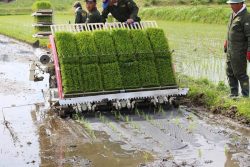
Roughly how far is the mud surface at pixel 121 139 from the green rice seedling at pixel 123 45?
91 cm

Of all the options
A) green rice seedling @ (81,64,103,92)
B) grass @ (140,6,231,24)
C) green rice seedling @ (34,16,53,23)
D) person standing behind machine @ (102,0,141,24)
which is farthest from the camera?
grass @ (140,6,231,24)

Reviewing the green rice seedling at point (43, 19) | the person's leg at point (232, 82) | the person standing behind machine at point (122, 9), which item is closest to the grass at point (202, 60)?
the person's leg at point (232, 82)

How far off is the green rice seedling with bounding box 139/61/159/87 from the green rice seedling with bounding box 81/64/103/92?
0.72 m

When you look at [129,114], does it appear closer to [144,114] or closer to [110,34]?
[144,114]

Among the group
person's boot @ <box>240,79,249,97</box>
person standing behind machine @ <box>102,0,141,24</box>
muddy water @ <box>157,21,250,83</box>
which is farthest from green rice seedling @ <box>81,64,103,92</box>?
muddy water @ <box>157,21,250,83</box>

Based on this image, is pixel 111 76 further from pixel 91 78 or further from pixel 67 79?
pixel 67 79

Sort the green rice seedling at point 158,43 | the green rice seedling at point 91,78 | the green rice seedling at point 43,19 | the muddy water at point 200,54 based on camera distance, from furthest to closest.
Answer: the green rice seedling at point 43,19 < the muddy water at point 200,54 < the green rice seedling at point 158,43 < the green rice seedling at point 91,78

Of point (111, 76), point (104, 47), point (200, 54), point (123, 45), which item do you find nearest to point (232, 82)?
point (123, 45)

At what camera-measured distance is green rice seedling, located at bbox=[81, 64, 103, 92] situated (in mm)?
7633

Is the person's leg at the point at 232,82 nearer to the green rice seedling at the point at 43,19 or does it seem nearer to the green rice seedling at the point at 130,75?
the green rice seedling at the point at 130,75

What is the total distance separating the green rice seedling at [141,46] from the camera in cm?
798

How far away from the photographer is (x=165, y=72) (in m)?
8.04

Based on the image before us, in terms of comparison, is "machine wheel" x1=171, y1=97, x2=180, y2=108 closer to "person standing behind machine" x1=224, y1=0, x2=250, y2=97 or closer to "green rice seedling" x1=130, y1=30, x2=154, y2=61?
"green rice seedling" x1=130, y1=30, x2=154, y2=61

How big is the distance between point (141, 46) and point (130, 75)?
547mm
